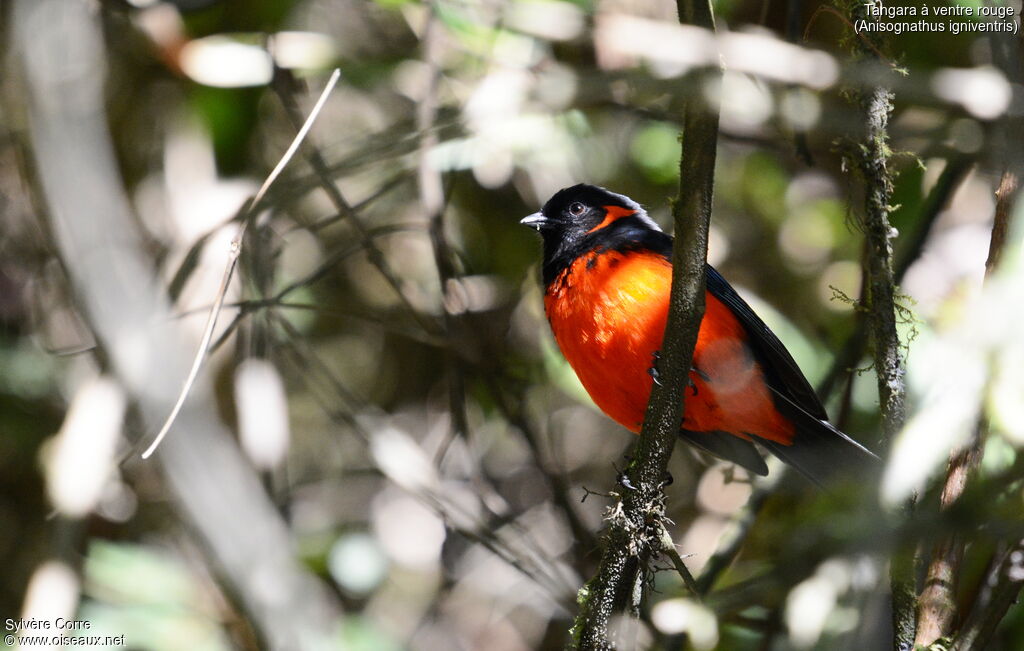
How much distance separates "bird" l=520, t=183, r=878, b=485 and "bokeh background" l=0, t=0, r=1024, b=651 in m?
0.33

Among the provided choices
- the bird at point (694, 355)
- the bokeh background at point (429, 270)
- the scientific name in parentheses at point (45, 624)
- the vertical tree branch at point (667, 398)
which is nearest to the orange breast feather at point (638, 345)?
the bird at point (694, 355)

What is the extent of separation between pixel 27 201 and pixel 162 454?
332cm

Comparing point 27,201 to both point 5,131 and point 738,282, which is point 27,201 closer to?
point 5,131

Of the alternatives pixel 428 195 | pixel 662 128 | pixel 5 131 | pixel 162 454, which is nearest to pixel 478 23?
pixel 428 195

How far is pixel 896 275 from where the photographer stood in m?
3.72

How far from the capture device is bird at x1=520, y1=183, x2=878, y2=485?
3287 mm

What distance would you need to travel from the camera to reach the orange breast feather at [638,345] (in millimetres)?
3266

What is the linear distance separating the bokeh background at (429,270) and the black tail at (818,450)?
28cm

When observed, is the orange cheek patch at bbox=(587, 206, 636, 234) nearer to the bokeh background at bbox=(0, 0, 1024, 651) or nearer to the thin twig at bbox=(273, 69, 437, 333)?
the bokeh background at bbox=(0, 0, 1024, 651)

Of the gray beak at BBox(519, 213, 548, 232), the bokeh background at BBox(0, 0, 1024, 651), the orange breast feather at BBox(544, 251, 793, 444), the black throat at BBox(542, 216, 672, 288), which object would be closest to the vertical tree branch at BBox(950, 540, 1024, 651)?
the bokeh background at BBox(0, 0, 1024, 651)

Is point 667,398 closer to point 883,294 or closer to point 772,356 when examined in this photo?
point 883,294

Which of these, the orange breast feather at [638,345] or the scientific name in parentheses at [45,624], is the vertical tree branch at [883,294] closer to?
the orange breast feather at [638,345]

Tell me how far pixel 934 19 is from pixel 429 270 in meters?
2.81

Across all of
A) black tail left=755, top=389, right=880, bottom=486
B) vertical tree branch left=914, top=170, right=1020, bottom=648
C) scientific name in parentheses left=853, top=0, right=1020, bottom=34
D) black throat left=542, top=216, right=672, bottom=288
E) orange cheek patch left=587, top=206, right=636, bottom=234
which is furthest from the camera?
orange cheek patch left=587, top=206, right=636, bottom=234
